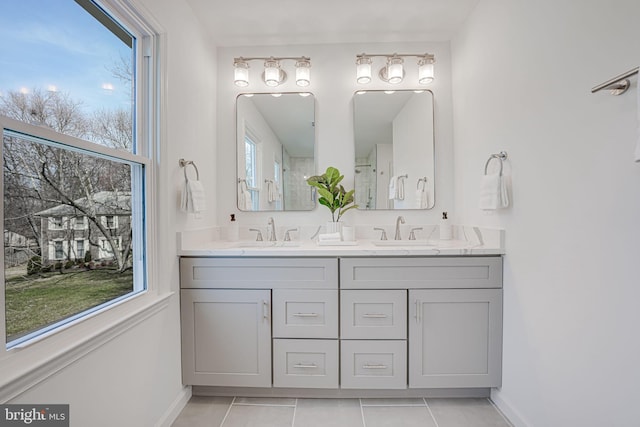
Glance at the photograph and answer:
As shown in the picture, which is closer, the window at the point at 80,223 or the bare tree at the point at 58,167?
the bare tree at the point at 58,167

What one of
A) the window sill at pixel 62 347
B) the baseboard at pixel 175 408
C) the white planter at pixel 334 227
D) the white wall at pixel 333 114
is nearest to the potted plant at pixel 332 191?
the white planter at pixel 334 227

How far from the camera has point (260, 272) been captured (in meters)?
1.75

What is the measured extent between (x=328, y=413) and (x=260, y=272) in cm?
87

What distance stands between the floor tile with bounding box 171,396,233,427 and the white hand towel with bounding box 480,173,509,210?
186 cm

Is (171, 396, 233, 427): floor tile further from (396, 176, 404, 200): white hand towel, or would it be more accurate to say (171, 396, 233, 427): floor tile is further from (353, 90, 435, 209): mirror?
(396, 176, 404, 200): white hand towel

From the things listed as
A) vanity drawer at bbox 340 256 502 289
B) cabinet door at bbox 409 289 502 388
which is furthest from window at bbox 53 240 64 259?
cabinet door at bbox 409 289 502 388

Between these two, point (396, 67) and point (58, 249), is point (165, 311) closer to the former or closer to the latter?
point (58, 249)

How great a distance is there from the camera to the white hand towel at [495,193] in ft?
5.23

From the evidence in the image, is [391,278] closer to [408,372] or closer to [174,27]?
[408,372]

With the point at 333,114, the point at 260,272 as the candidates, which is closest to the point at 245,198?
the point at 260,272

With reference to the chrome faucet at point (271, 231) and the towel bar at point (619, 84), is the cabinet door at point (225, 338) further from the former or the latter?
the towel bar at point (619, 84)

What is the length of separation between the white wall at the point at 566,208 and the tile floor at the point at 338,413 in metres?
0.22

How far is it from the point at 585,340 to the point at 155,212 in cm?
193

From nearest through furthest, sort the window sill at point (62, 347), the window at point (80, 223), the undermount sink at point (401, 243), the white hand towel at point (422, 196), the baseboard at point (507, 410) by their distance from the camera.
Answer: the window sill at point (62, 347)
the window at point (80, 223)
the baseboard at point (507, 410)
the undermount sink at point (401, 243)
the white hand towel at point (422, 196)
